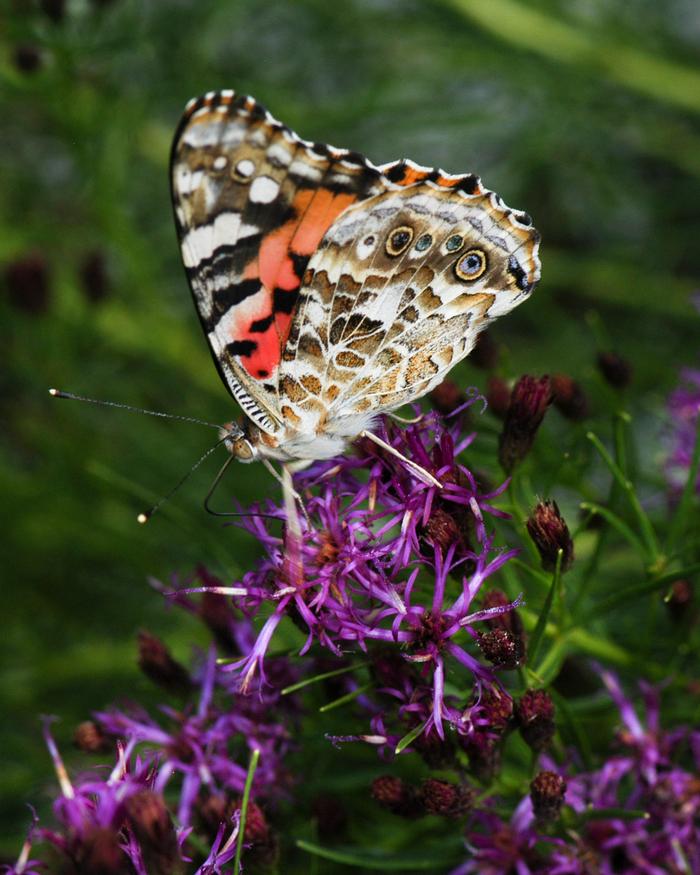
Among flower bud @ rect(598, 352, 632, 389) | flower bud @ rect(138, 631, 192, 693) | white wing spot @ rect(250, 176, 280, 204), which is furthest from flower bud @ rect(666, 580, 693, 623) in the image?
white wing spot @ rect(250, 176, 280, 204)

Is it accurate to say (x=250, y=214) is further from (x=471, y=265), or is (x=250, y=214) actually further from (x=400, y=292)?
(x=471, y=265)

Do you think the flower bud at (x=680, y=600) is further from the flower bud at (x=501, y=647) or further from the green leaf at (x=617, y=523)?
the flower bud at (x=501, y=647)

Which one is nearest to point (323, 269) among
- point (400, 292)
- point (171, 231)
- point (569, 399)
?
point (400, 292)

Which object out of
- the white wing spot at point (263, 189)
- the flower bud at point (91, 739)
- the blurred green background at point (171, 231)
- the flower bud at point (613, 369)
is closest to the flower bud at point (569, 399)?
the flower bud at point (613, 369)

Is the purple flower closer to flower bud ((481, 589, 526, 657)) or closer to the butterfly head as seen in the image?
flower bud ((481, 589, 526, 657))

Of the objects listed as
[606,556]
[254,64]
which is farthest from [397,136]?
[606,556]
